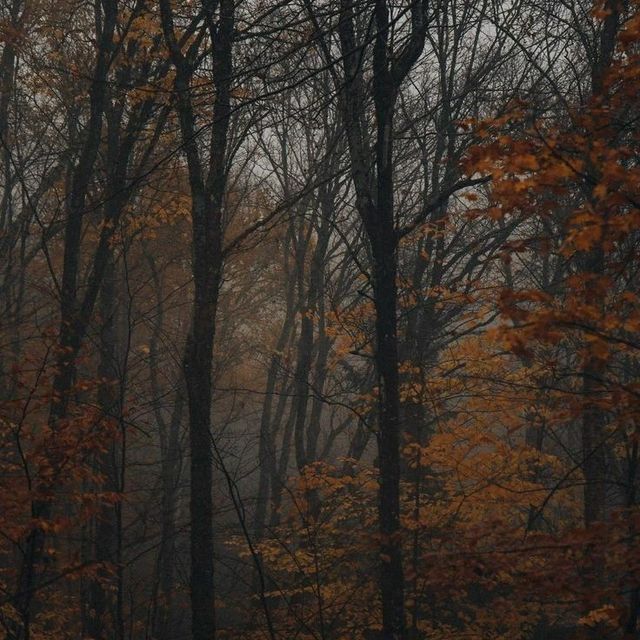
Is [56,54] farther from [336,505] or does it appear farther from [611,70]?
[611,70]

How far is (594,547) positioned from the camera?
17.9 feet

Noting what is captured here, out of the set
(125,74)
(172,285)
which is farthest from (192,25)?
(172,285)

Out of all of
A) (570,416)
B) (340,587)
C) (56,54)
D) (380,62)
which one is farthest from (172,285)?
(570,416)

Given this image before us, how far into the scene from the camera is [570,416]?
575 centimetres

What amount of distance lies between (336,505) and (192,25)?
26.6ft

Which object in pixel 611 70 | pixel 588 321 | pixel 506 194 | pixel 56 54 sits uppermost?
pixel 56 54

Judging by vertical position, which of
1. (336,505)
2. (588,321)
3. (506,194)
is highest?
(506,194)

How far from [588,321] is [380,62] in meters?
3.78

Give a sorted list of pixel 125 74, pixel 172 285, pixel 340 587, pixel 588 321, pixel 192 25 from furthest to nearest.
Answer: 1. pixel 172 285
2. pixel 125 74
3. pixel 340 587
4. pixel 192 25
5. pixel 588 321

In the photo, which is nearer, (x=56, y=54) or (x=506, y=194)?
(x=506, y=194)

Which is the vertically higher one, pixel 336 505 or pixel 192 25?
pixel 192 25

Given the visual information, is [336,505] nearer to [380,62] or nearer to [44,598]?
[44,598]

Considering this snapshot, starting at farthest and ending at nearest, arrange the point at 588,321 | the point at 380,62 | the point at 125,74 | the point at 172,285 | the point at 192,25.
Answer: the point at 172,285, the point at 125,74, the point at 192,25, the point at 380,62, the point at 588,321

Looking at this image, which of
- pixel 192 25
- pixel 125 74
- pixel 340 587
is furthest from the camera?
pixel 125 74
